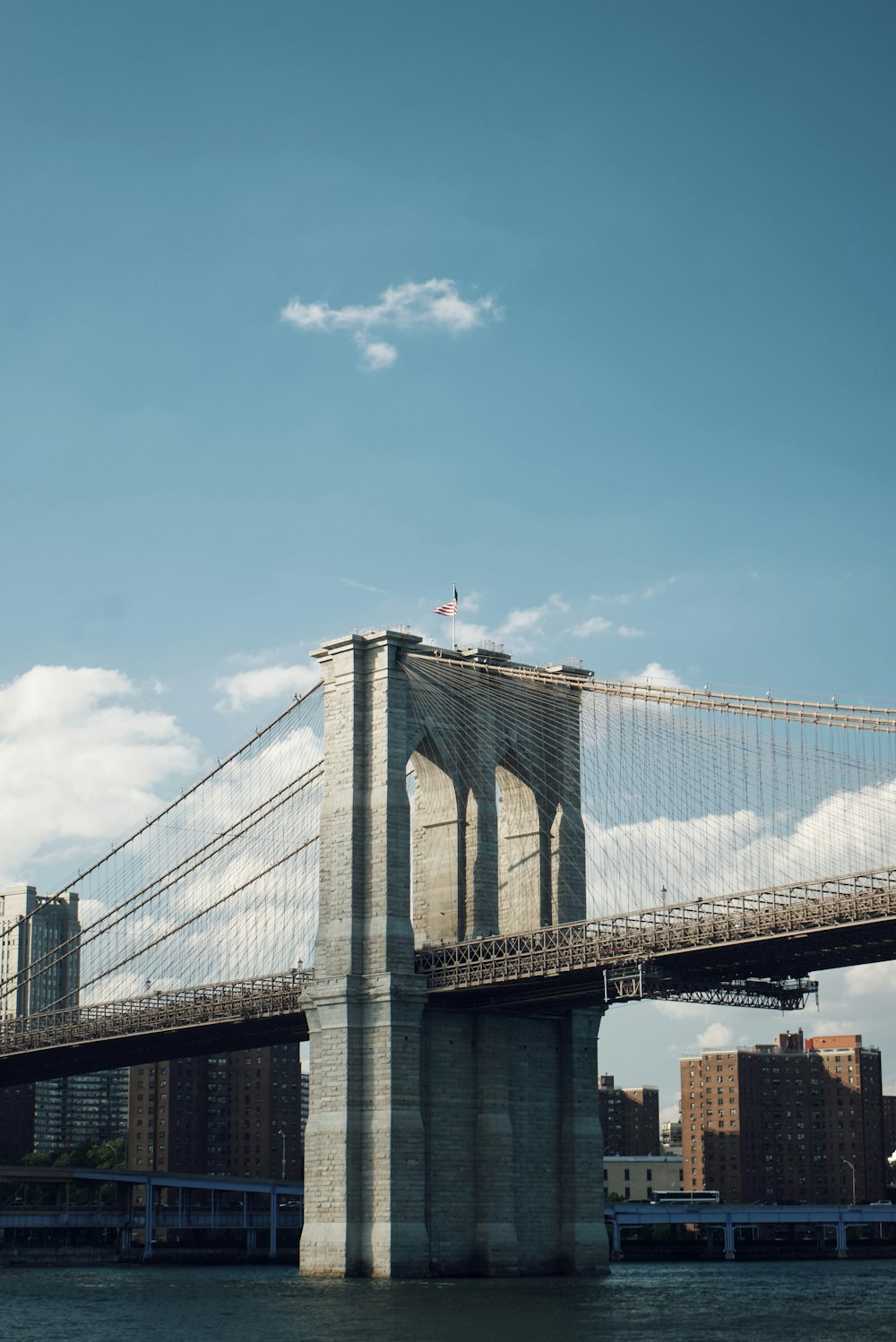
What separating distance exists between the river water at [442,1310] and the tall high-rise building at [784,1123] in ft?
314

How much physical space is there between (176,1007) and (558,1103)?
1803 centimetres

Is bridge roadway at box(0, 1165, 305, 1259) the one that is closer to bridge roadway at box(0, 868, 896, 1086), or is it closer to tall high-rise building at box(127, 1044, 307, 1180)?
bridge roadway at box(0, 868, 896, 1086)

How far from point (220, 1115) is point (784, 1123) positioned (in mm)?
53925

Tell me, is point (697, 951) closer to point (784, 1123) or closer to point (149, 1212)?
point (149, 1212)

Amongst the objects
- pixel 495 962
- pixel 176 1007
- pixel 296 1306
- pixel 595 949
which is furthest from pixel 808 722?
pixel 176 1007

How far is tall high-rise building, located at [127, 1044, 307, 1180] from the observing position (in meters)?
164

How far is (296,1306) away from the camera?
5806 cm

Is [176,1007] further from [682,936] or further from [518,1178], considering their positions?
[682,936]

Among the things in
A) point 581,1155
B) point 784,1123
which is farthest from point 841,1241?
point 784,1123

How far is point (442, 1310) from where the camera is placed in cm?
5478

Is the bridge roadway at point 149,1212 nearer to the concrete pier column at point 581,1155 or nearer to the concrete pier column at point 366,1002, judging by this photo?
the concrete pier column at point 581,1155

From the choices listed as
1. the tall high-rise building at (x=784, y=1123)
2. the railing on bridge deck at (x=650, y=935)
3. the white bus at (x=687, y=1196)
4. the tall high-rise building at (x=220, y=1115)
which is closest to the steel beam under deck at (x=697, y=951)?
the railing on bridge deck at (x=650, y=935)

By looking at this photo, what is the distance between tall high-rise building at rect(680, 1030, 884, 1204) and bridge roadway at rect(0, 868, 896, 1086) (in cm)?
9825

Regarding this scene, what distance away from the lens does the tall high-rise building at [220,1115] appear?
164000 millimetres
